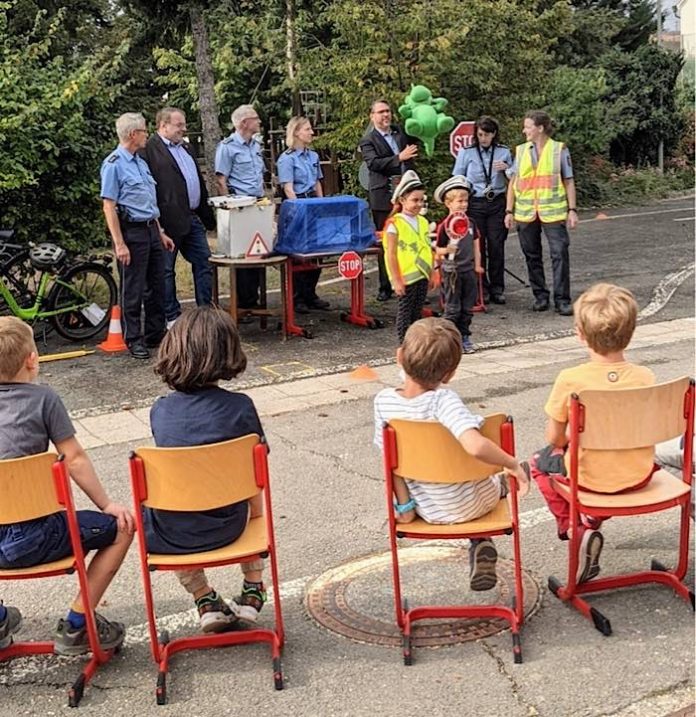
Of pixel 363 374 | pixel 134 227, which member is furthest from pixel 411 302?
pixel 134 227

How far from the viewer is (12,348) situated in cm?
363

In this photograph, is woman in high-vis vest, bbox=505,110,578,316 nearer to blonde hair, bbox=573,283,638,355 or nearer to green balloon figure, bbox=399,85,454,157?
green balloon figure, bbox=399,85,454,157

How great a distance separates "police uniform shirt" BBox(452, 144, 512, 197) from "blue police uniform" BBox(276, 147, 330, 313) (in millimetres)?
1634

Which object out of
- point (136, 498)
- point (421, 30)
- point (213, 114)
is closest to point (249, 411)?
point (136, 498)

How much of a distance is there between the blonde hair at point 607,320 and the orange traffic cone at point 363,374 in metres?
4.06

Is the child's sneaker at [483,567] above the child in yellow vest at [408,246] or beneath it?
beneath

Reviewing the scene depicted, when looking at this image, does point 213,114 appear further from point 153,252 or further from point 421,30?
point 153,252

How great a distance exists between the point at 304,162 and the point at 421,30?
17.5 ft

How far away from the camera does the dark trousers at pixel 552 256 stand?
10.3 m

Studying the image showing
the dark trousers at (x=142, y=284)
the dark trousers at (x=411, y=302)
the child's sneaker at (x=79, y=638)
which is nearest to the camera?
the child's sneaker at (x=79, y=638)

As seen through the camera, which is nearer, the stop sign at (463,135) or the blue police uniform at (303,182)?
the blue police uniform at (303,182)

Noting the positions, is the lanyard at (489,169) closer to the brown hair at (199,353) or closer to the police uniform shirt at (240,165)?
the police uniform shirt at (240,165)

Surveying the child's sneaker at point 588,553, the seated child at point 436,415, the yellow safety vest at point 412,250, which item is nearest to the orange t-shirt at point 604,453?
the child's sneaker at point 588,553

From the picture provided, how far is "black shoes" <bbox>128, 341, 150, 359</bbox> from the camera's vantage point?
28.9 ft
